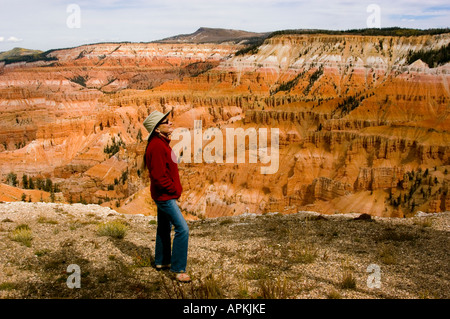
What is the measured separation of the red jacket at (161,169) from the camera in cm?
607

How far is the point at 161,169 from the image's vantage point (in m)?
6.08

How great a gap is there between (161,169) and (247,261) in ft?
7.89

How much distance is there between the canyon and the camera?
2939cm

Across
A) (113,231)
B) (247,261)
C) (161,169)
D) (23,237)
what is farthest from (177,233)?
(23,237)

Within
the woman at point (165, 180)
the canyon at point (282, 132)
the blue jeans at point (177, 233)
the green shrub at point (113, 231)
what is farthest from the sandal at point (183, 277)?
the canyon at point (282, 132)

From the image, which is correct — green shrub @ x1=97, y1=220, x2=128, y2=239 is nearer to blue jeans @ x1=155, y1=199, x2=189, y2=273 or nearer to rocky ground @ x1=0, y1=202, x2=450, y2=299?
rocky ground @ x1=0, y1=202, x2=450, y2=299

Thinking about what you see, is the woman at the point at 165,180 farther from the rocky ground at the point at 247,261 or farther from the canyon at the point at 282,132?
the canyon at the point at 282,132

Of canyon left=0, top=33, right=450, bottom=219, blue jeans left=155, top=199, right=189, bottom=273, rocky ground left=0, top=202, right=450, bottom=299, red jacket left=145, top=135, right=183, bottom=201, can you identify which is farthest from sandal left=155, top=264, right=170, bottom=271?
canyon left=0, top=33, right=450, bottom=219

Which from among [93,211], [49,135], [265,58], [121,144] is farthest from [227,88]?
[93,211]

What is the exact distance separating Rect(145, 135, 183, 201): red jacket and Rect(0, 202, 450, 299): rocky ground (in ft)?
4.48

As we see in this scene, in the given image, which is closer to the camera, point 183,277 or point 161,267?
point 183,277

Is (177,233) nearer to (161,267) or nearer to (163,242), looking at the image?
(163,242)

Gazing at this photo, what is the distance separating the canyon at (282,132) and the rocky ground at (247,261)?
14.2 meters
